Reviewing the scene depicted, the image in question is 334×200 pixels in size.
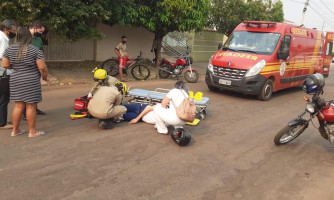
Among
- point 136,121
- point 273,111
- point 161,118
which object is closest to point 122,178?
point 161,118

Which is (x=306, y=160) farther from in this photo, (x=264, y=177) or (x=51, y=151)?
(x=51, y=151)

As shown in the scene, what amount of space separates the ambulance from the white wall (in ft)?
24.1

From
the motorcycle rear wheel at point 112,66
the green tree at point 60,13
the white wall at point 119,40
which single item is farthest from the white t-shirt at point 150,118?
the white wall at point 119,40

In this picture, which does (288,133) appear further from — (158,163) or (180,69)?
(180,69)

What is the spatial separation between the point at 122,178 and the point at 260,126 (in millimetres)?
3854

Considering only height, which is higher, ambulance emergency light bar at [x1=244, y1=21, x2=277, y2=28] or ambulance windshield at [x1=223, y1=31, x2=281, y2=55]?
ambulance emergency light bar at [x1=244, y1=21, x2=277, y2=28]

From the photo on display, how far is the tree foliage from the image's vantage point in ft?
65.5

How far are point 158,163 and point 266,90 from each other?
240 inches

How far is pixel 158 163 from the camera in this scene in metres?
4.36

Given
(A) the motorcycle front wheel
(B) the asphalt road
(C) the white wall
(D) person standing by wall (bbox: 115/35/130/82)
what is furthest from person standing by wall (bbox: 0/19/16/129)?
(C) the white wall

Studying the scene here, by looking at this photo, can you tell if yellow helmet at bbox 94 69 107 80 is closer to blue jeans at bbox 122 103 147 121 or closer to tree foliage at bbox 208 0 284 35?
blue jeans at bbox 122 103 147 121

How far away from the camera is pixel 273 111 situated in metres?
8.16

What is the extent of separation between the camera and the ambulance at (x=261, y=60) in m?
8.95

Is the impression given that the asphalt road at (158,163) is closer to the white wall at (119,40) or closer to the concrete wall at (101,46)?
the concrete wall at (101,46)
